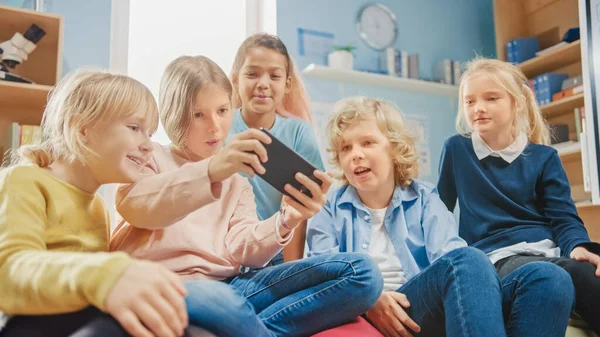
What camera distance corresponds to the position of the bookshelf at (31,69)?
224 cm

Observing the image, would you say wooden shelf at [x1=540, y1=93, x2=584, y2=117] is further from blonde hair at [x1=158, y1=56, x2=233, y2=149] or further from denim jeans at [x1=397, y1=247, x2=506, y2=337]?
blonde hair at [x1=158, y1=56, x2=233, y2=149]

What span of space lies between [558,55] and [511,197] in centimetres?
210

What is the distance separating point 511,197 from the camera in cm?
153

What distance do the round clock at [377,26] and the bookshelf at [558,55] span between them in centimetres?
74

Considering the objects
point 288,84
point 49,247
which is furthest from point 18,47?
point 49,247

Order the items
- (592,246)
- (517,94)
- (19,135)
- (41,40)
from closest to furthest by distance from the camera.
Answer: (592,246) < (517,94) < (19,135) < (41,40)

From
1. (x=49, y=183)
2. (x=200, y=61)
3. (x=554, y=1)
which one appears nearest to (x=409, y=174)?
(x=200, y=61)

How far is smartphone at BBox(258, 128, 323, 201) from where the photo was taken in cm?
88

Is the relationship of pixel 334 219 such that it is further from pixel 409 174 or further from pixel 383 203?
pixel 409 174

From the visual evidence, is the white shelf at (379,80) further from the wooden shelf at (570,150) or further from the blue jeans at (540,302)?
the blue jeans at (540,302)

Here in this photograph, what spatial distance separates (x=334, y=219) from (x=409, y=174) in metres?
0.25

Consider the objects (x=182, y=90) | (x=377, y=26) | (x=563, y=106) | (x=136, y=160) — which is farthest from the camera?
(x=377, y=26)

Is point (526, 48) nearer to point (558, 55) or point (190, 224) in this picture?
point (558, 55)

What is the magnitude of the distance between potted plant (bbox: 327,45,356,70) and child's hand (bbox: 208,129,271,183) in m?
2.45
